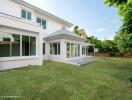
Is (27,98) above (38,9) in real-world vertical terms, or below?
below

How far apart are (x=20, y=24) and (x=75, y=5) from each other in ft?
38.9

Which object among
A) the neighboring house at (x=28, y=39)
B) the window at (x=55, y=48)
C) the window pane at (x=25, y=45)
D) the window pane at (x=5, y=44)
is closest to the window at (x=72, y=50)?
the neighboring house at (x=28, y=39)

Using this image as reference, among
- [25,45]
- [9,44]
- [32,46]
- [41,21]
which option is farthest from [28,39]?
[41,21]

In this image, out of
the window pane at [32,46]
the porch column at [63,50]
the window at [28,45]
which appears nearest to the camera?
the window at [28,45]

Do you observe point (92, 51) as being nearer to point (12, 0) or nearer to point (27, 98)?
point (12, 0)

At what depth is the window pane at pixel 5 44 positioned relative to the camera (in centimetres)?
1240

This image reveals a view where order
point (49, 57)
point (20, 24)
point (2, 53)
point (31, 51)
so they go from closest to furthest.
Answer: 1. point (2, 53)
2. point (20, 24)
3. point (31, 51)
4. point (49, 57)

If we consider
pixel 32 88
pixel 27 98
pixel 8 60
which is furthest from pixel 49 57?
pixel 27 98

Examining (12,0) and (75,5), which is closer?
(12,0)

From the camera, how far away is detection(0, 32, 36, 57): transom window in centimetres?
1259

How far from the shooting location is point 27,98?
6938mm

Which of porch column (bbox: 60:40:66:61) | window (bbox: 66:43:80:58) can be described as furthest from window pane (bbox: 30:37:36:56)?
window (bbox: 66:43:80:58)

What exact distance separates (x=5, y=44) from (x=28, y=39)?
9.87 feet

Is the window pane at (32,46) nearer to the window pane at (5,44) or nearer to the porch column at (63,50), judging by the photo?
the window pane at (5,44)
